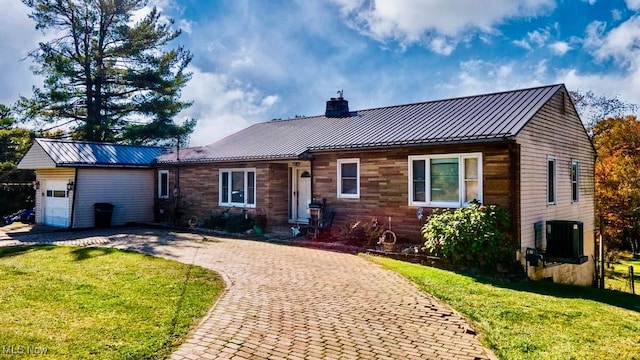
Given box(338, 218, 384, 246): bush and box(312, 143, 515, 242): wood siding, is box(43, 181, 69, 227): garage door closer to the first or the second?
box(312, 143, 515, 242): wood siding

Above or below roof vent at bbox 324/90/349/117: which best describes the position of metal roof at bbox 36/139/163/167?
below

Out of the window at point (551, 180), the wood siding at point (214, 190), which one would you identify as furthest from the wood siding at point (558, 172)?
the wood siding at point (214, 190)

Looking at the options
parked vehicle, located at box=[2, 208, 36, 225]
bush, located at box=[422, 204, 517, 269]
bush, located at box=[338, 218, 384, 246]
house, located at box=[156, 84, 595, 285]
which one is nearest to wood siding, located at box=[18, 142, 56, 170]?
parked vehicle, located at box=[2, 208, 36, 225]

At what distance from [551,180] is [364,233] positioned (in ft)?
19.4

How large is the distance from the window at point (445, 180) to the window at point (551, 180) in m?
3.07

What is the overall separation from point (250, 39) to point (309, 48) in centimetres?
243

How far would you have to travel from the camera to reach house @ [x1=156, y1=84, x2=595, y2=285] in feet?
36.3

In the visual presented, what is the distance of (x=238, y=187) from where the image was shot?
56.3 ft

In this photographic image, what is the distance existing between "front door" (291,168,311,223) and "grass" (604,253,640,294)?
471 inches

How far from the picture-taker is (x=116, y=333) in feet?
16.8

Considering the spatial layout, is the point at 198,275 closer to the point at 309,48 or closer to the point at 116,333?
the point at 116,333

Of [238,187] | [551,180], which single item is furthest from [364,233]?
[238,187]

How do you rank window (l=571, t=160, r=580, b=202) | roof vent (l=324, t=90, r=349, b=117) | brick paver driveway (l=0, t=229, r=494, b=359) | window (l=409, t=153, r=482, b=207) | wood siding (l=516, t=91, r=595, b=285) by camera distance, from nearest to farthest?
brick paver driveway (l=0, t=229, r=494, b=359), wood siding (l=516, t=91, r=595, b=285), window (l=409, t=153, r=482, b=207), window (l=571, t=160, r=580, b=202), roof vent (l=324, t=90, r=349, b=117)

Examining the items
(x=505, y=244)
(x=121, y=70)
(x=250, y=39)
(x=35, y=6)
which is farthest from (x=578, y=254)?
(x=35, y=6)
